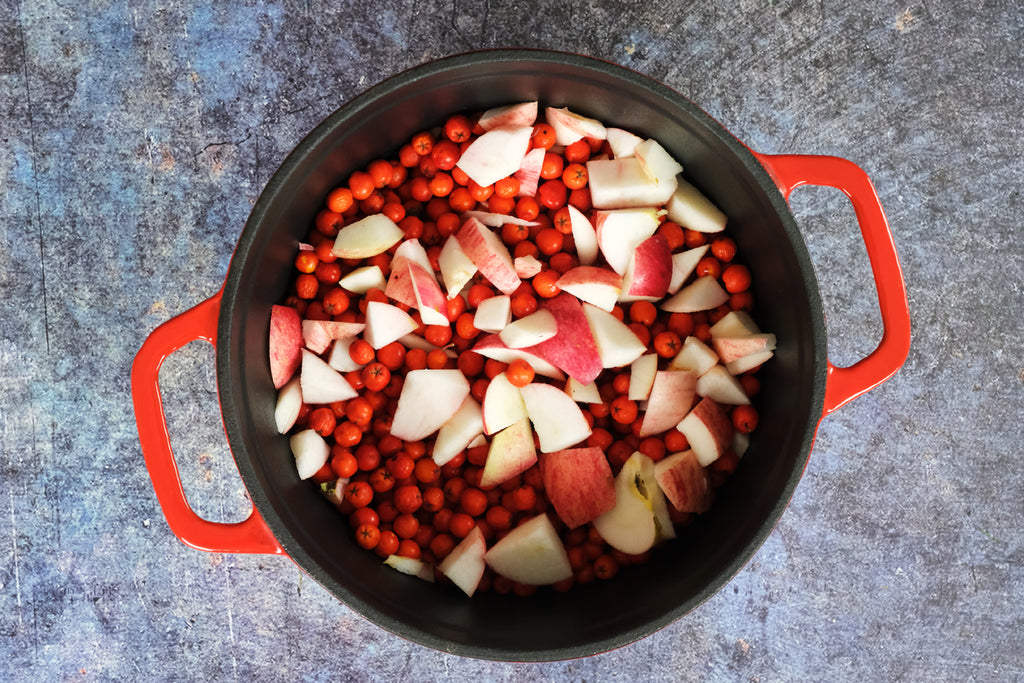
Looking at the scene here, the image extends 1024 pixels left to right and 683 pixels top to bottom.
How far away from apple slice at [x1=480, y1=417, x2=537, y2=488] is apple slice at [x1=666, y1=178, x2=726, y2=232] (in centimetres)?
54

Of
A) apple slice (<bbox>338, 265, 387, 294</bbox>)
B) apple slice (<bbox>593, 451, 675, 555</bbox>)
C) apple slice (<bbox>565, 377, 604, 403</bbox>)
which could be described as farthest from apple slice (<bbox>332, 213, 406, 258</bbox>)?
apple slice (<bbox>593, 451, 675, 555</bbox>)

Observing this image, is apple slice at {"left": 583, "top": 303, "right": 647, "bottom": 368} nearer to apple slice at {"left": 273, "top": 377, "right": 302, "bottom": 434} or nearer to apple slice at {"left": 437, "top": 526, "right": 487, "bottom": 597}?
apple slice at {"left": 437, "top": 526, "right": 487, "bottom": 597}

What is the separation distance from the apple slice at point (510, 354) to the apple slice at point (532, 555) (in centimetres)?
30

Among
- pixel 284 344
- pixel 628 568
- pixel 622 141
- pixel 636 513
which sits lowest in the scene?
pixel 628 568

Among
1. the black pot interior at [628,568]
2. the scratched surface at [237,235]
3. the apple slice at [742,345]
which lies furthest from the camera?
the scratched surface at [237,235]

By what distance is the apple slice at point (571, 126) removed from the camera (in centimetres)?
147

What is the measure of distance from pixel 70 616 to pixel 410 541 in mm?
1016

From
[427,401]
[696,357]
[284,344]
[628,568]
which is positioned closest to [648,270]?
[696,357]

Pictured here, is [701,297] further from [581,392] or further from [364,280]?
[364,280]

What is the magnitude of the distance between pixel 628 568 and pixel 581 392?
1.30ft

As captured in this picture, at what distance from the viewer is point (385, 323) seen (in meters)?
1.48

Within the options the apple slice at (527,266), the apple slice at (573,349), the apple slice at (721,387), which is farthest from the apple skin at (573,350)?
the apple slice at (721,387)

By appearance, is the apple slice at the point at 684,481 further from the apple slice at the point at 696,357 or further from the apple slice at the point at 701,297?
the apple slice at the point at 701,297

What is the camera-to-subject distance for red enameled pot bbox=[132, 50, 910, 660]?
1.28 m
